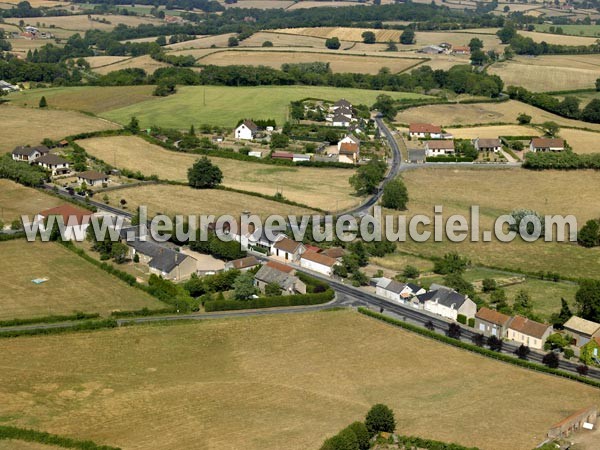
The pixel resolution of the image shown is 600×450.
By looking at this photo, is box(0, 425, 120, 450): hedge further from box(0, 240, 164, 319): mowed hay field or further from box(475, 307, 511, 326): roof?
box(475, 307, 511, 326): roof

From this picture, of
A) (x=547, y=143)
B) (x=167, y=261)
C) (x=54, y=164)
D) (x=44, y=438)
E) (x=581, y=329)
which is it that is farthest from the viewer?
(x=547, y=143)

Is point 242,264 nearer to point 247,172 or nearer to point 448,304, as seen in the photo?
point 448,304

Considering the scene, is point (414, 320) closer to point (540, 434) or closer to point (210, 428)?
point (540, 434)

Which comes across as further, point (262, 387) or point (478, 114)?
point (478, 114)

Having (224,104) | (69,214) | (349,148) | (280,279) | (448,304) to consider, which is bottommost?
(448,304)

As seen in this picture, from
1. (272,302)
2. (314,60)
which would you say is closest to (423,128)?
(314,60)

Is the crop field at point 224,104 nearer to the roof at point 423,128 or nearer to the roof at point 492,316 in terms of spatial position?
the roof at point 423,128

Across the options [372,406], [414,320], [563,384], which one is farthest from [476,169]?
[372,406]
